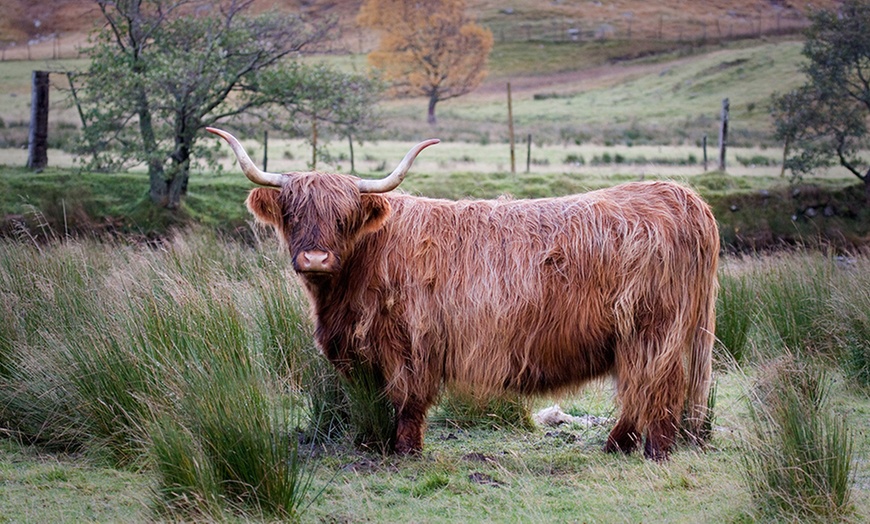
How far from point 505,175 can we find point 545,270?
15.5m

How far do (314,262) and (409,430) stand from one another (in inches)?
48.8

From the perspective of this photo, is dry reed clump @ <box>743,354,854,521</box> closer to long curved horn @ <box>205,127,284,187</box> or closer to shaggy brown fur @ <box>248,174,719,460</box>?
shaggy brown fur @ <box>248,174,719,460</box>

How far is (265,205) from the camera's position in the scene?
5.10 m

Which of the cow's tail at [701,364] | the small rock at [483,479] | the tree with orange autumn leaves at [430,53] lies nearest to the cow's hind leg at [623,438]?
the cow's tail at [701,364]

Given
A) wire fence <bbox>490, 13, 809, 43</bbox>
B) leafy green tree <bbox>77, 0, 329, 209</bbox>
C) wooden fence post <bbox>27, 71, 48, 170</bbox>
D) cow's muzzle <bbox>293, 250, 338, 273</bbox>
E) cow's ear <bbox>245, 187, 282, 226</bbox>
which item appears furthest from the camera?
Answer: wire fence <bbox>490, 13, 809, 43</bbox>

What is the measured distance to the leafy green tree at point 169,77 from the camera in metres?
15.3

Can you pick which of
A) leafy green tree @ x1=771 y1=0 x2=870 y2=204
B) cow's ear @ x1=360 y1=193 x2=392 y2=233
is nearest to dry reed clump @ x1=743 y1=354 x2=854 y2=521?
cow's ear @ x1=360 y1=193 x2=392 y2=233

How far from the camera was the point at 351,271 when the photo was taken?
17.0ft

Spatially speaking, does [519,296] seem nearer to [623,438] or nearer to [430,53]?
[623,438]

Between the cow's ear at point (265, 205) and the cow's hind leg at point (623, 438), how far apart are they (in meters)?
2.39

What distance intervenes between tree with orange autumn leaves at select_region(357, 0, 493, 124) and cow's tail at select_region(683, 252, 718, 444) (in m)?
44.3

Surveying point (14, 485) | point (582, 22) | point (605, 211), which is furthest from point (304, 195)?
point (582, 22)

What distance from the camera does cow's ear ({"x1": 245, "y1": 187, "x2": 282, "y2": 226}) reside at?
506 centimetres

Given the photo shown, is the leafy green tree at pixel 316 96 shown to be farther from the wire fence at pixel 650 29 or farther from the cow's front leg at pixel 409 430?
the wire fence at pixel 650 29
